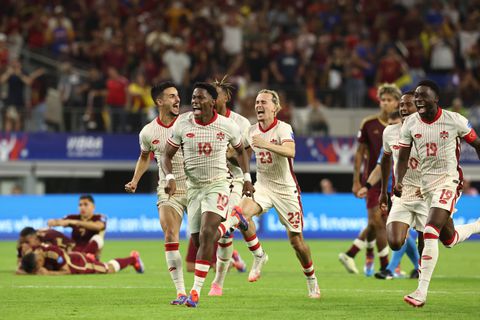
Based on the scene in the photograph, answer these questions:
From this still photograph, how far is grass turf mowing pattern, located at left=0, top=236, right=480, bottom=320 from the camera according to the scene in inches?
442

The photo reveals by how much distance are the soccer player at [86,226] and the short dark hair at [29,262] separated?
0.93 metres

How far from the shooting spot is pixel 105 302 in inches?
488

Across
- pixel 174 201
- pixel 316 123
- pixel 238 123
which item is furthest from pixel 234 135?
pixel 316 123

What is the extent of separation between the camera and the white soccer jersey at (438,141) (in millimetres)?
12148

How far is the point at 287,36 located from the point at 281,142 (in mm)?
19890

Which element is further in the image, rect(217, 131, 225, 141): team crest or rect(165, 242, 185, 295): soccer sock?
rect(165, 242, 185, 295): soccer sock

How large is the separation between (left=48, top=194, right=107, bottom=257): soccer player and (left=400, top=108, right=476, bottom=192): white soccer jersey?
22.6 ft

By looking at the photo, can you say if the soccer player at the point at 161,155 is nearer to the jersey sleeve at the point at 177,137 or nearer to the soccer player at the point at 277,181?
the jersey sleeve at the point at 177,137

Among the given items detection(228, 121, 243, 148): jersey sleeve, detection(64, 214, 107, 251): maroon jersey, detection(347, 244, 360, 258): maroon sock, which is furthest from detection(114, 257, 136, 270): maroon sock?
detection(228, 121, 243, 148): jersey sleeve

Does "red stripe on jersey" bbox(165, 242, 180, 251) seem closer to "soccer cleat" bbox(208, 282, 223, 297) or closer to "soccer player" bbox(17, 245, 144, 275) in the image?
"soccer cleat" bbox(208, 282, 223, 297)

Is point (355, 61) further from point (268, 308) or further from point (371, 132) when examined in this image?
point (268, 308)

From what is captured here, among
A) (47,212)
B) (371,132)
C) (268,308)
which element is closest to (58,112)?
(47,212)

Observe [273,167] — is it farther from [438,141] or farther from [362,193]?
[362,193]

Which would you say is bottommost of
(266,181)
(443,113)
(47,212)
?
(47,212)
